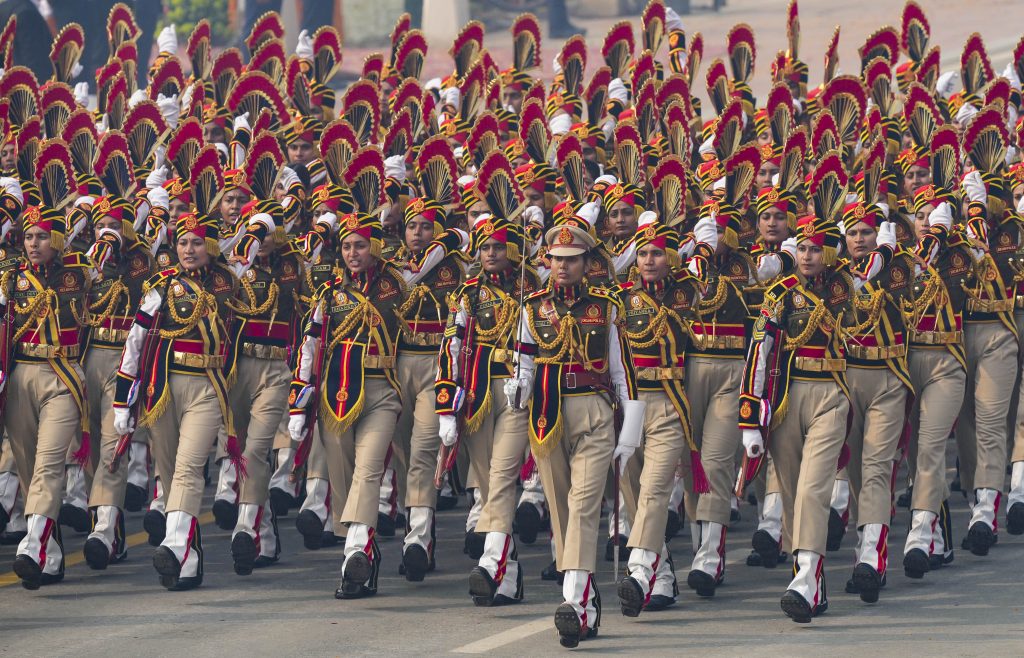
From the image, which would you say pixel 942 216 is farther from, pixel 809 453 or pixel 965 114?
pixel 965 114

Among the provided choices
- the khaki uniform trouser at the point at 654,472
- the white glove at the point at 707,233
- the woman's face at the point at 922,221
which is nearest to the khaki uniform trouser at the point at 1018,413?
the woman's face at the point at 922,221

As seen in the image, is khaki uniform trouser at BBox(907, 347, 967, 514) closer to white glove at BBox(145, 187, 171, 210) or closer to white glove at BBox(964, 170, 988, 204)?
white glove at BBox(964, 170, 988, 204)

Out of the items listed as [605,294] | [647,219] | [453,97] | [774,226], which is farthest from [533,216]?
[453,97]

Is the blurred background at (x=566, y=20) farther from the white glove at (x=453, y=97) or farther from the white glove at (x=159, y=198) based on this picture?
the white glove at (x=159, y=198)

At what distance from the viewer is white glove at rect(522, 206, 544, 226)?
13.1 metres

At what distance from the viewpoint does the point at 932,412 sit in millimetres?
12000

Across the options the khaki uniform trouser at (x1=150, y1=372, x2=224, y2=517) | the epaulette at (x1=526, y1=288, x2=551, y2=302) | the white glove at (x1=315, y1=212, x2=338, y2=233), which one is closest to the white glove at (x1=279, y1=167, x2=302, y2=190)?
the white glove at (x1=315, y1=212, x2=338, y2=233)

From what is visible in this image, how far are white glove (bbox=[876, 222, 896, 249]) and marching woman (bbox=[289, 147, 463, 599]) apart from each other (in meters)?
2.72

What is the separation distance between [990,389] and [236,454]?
4516 mm

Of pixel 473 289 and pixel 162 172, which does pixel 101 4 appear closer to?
pixel 162 172

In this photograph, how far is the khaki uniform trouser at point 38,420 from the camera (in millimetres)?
11859

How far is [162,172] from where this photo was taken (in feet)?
49.3

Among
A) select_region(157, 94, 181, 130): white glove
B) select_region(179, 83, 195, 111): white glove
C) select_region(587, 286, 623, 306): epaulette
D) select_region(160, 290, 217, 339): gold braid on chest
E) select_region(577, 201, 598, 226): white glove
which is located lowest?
select_region(160, 290, 217, 339): gold braid on chest

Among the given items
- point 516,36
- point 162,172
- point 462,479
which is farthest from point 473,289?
point 516,36
